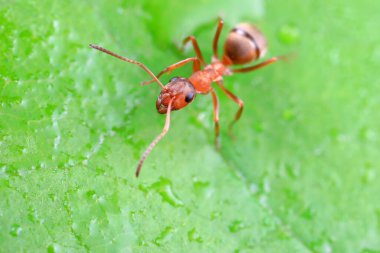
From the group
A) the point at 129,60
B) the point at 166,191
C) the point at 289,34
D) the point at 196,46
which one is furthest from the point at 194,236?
the point at 289,34

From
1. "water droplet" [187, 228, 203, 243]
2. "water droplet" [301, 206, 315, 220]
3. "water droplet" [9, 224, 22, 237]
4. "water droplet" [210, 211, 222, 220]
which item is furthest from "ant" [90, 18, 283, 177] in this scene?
"water droplet" [9, 224, 22, 237]

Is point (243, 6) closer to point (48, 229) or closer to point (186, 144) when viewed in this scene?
point (186, 144)

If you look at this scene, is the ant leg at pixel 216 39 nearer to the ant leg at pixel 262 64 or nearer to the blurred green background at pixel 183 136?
the blurred green background at pixel 183 136

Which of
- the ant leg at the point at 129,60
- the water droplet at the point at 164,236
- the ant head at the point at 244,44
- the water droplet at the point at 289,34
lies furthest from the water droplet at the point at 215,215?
the water droplet at the point at 289,34

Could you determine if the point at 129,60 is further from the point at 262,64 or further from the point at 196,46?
the point at 262,64

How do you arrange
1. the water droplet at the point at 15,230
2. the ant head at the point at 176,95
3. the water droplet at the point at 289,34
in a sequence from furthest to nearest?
the water droplet at the point at 289,34 < the ant head at the point at 176,95 < the water droplet at the point at 15,230

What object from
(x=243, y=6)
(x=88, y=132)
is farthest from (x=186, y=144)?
(x=243, y=6)
